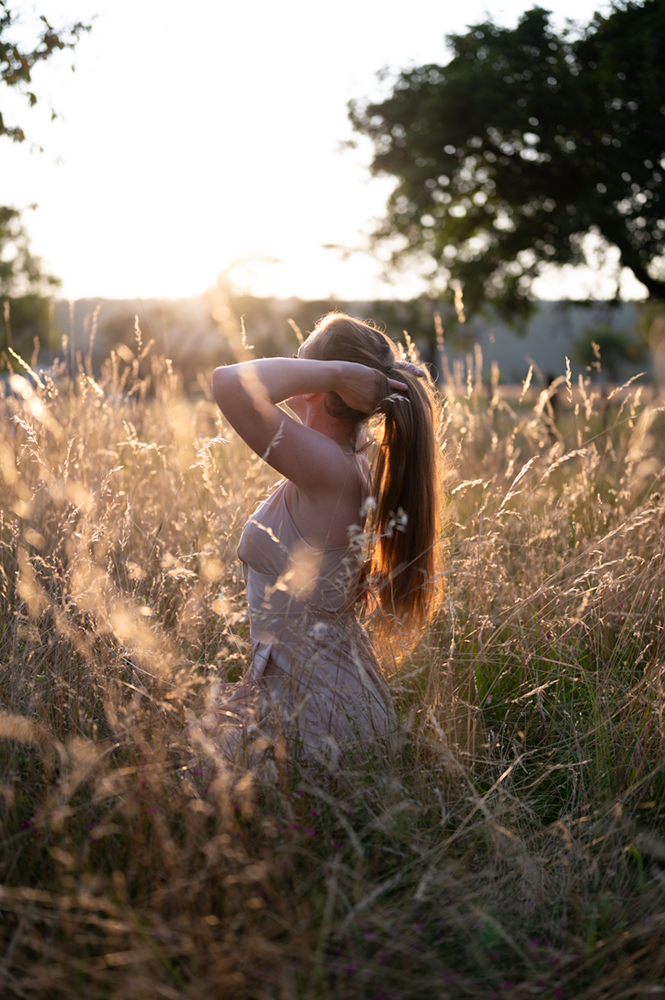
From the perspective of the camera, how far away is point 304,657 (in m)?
1.72

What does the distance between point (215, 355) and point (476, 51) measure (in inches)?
569

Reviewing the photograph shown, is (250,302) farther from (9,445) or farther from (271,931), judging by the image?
(271,931)

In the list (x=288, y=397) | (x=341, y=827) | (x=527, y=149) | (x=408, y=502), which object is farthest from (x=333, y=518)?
(x=527, y=149)

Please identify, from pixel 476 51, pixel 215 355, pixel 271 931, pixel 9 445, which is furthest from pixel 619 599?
pixel 215 355

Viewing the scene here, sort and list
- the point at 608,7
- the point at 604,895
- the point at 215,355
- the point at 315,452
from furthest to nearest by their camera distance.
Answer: the point at 215,355, the point at 608,7, the point at 315,452, the point at 604,895

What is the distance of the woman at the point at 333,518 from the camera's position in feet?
5.67

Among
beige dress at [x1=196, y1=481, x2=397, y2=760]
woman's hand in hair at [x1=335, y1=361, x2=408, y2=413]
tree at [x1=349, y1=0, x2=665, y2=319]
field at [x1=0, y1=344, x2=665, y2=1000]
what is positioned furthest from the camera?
tree at [x1=349, y1=0, x2=665, y2=319]

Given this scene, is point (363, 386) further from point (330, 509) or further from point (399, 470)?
point (330, 509)

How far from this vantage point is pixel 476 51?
40.4ft

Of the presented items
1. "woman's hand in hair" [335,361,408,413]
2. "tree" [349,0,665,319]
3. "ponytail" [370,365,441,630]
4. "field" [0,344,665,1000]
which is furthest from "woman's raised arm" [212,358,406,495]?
"tree" [349,0,665,319]

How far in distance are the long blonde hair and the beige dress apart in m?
0.14

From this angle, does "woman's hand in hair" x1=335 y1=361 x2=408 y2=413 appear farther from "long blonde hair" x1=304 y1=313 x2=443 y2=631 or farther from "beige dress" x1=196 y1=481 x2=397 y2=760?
"beige dress" x1=196 y1=481 x2=397 y2=760

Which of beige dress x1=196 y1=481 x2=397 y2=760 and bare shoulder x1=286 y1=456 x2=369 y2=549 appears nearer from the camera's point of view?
beige dress x1=196 y1=481 x2=397 y2=760

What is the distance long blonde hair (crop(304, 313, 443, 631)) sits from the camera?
75.0 inches
